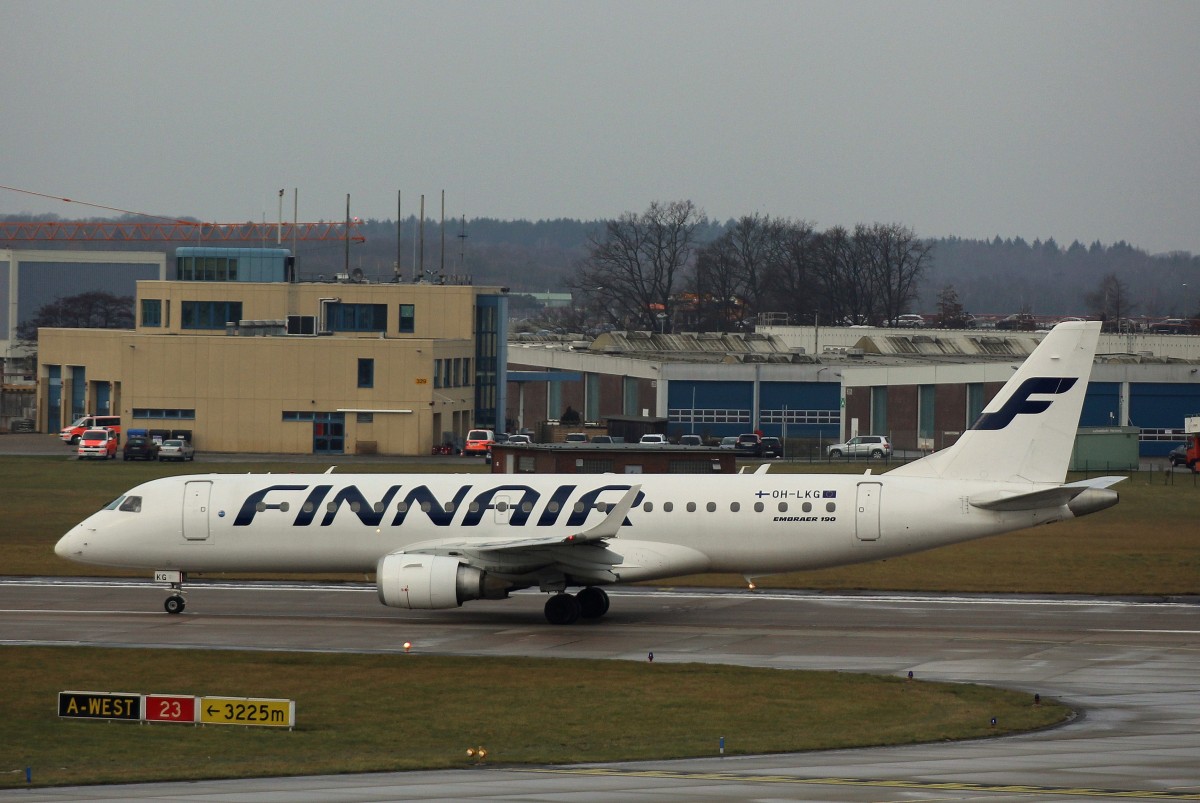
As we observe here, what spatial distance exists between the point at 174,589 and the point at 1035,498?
817 inches

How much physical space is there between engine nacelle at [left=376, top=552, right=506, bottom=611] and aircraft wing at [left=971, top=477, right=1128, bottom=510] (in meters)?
11.7

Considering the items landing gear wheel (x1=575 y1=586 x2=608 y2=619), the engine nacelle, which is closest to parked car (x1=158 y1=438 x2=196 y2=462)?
landing gear wheel (x1=575 y1=586 x2=608 y2=619)

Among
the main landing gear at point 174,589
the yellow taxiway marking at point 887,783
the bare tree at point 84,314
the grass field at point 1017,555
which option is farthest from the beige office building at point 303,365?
the yellow taxiway marking at point 887,783

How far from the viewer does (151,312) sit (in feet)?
343

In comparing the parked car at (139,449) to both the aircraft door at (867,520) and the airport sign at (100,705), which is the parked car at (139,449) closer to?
the aircraft door at (867,520)

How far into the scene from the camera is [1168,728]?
77.0 ft

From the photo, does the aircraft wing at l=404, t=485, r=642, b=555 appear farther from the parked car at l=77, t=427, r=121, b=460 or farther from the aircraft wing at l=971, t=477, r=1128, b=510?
the parked car at l=77, t=427, r=121, b=460

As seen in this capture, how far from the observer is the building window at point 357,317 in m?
105

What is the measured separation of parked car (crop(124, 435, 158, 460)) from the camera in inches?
3514

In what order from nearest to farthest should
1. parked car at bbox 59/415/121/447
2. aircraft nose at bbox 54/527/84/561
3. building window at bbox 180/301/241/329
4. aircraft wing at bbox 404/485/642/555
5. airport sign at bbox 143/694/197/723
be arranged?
airport sign at bbox 143/694/197/723 → aircraft wing at bbox 404/485/642/555 → aircraft nose at bbox 54/527/84/561 → parked car at bbox 59/415/121/447 → building window at bbox 180/301/241/329

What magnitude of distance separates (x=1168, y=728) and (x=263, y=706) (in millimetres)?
13995

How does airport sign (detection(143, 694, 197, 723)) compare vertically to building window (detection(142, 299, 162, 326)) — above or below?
below

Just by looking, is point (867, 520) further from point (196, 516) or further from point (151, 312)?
point (151, 312)

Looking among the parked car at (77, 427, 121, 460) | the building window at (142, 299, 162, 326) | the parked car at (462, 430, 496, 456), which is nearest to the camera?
the parked car at (77, 427, 121, 460)
